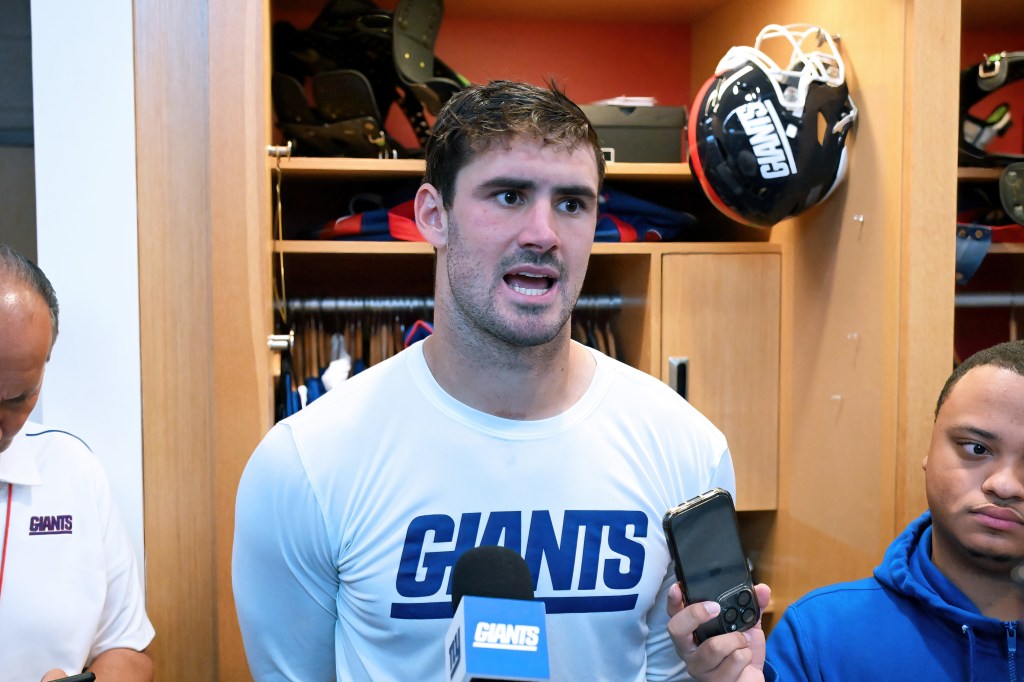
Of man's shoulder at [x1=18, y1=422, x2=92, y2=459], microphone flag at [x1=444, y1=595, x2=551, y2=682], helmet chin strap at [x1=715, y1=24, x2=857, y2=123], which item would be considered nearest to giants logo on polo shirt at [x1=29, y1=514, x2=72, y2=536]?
man's shoulder at [x1=18, y1=422, x2=92, y2=459]

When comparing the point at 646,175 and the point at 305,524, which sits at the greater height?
the point at 646,175

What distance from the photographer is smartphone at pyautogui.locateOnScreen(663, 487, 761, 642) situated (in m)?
0.97

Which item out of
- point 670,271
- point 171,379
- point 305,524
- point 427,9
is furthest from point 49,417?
point 670,271

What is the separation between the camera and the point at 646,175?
8.02 ft

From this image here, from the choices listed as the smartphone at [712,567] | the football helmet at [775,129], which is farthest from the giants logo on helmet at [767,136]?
the smartphone at [712,567]

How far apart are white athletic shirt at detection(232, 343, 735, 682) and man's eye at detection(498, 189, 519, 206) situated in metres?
0.25

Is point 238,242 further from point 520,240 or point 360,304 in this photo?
point 520,240

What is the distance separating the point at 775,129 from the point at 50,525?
5.38ft

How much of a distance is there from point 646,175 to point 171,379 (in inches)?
48.9

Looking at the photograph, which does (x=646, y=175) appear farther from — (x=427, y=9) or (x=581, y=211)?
(x=581, y=211)

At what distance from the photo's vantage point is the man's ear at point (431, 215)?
128cm

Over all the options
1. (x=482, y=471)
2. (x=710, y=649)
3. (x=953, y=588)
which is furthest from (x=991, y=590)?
(x=482, y=471)

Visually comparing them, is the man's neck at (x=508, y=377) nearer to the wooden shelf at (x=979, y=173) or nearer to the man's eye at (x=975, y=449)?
the man's eye at (x=975, y=449)

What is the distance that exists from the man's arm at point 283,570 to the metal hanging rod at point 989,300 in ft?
6.07
